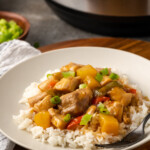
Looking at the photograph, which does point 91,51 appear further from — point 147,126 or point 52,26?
point 52,26

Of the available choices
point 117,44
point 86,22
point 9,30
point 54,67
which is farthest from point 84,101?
point 9,30

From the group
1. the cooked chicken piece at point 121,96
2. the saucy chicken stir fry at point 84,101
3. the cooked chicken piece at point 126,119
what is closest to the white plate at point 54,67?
the saucy chicken stir fry at point 84,101

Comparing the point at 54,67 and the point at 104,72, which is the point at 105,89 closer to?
the point at 104,72

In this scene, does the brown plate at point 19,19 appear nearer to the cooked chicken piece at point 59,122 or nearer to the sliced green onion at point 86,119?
the cooked chicken piece at point 59,122

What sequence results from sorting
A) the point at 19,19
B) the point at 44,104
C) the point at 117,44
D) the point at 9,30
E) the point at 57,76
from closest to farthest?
the point at 44,104 < the point at 57,76 < the point at 117,44 < the point at 9,30 < the point at 19,19

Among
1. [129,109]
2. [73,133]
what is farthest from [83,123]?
[129,109]

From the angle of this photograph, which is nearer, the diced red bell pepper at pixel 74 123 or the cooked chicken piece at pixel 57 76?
the diced red bell pepper at pixel 74 123
